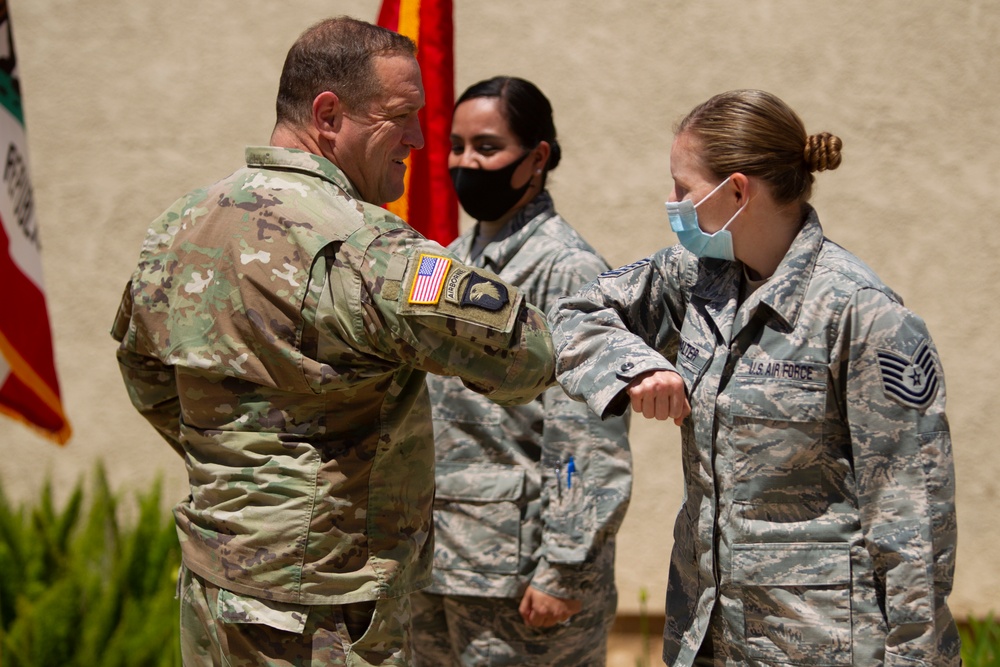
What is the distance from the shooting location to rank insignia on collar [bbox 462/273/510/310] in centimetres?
185

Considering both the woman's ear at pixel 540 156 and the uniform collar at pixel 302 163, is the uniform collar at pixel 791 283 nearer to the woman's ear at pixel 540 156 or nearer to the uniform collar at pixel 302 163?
the uniform collar at pixel 302 163

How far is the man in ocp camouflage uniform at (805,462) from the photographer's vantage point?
173 cm

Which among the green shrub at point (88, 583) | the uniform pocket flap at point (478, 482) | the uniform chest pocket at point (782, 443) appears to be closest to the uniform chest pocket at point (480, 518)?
the uniform pocket flap at point (478, 482)

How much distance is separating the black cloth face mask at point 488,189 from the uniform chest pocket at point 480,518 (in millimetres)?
712

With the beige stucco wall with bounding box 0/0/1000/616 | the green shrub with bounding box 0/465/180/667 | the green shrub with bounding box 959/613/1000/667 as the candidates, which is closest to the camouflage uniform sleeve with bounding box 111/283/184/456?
the green shrub with bounding box 0/465/180/667

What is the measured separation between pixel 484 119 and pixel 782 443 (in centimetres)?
141

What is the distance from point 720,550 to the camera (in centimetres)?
193

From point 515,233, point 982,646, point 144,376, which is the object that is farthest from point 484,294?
point 982,646

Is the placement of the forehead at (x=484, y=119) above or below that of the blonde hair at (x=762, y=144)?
above

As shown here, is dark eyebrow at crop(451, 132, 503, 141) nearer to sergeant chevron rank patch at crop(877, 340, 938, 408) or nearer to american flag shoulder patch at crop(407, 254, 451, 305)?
american flag shoulder patch at crop(407, 254, 451, 305)

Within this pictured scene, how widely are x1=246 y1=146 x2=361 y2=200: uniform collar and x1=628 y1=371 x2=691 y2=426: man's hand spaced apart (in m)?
0.68

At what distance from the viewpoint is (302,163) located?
2.03 m

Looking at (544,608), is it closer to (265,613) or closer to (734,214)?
(265,613)

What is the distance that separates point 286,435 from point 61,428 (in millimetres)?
1956
